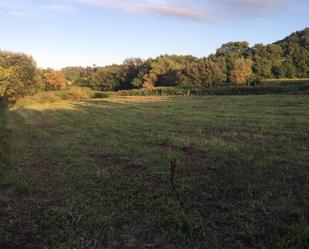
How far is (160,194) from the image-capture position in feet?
26.1

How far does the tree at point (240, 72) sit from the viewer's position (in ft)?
254

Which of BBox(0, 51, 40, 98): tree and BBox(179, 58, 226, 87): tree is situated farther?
BBox(179, 58, 226, 87): tree

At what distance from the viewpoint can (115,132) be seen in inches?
738

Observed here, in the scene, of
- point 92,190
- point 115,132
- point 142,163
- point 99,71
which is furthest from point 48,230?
point 99,71

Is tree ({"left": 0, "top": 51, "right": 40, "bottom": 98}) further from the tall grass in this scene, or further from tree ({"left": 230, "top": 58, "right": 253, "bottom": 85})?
tree ({"left": 230, "top": 58, "right": 253, "bottom": 85})

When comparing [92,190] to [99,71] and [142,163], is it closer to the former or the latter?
[142,163]

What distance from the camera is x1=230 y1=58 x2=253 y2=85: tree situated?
77.4 metres

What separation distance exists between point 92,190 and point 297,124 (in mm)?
12525

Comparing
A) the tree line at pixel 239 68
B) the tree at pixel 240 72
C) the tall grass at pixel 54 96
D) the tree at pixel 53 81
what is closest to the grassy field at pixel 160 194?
the tall grass at pixel 54 96

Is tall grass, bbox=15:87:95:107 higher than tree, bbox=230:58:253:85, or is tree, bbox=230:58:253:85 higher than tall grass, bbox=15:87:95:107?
tree, bbox=230:58:253:85

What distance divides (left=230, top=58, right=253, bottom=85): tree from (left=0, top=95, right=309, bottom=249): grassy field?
210 feet

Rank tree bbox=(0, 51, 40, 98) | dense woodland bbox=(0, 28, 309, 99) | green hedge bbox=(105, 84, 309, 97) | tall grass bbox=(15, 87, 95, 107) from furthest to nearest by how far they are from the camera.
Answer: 1. dense woodland bbox=(0, 28, 309, 99)
2. tree bbox=(0, 51, 40, 98)
3. tall grass bbox=(15, 87, 95, 107)
4. green hedge bbox=(105, 84, 309, 97)

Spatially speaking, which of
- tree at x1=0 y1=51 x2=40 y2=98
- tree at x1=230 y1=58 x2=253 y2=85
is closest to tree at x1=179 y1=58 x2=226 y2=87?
tree at x1=230 y1=58 x2=253 y2=85

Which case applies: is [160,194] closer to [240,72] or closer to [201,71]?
[240,72]
